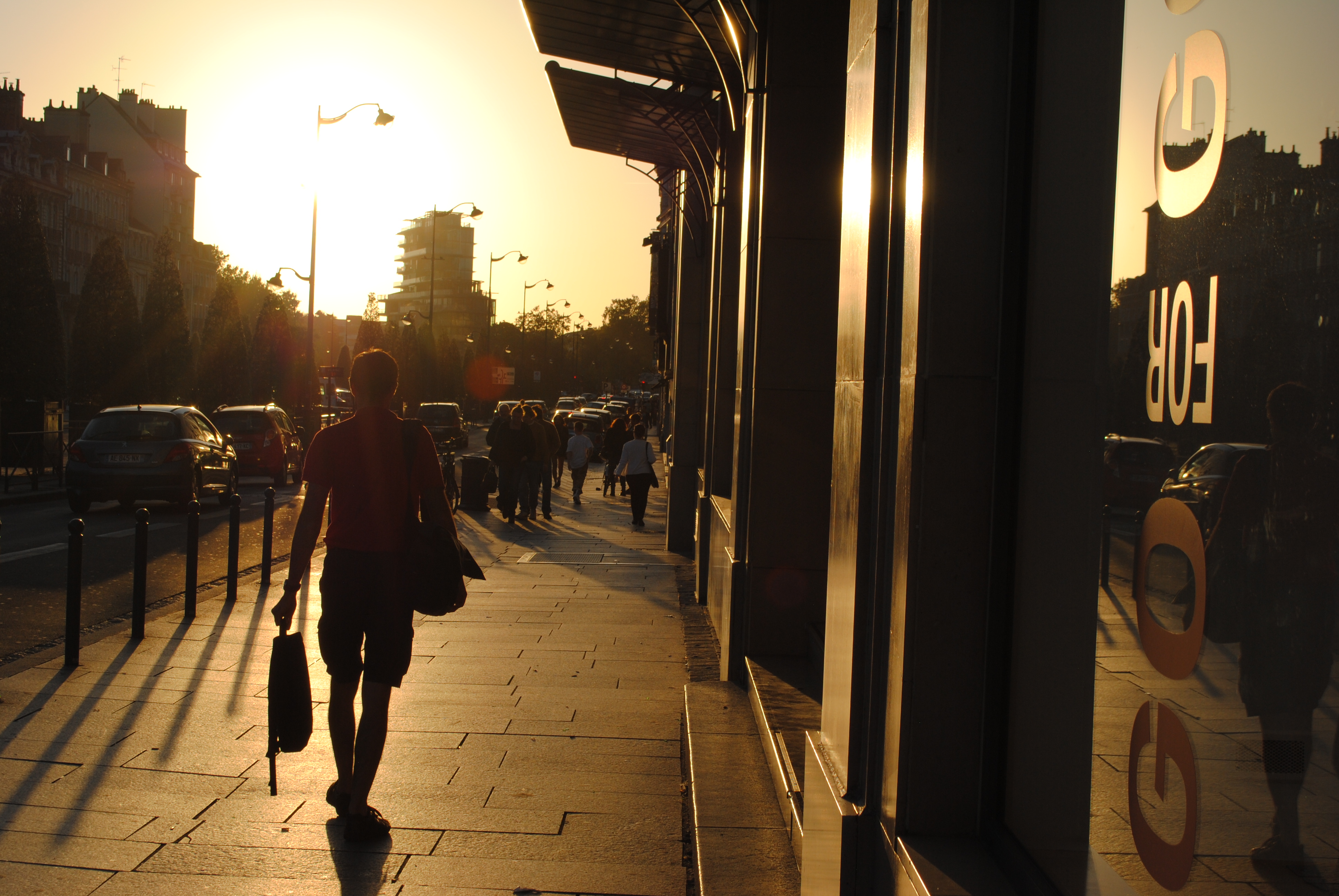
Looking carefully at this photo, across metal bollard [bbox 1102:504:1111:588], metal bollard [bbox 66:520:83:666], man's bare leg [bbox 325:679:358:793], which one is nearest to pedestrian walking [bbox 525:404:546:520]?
metal bollard [bbox 66:520:83:666]

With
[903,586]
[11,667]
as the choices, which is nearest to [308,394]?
[11,667]

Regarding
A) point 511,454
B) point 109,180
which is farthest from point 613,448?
point 109,180

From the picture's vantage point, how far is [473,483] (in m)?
21.4

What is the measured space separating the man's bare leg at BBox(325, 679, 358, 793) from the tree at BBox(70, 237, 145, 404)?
38049 millimetres

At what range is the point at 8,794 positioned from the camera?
4848 millimetres

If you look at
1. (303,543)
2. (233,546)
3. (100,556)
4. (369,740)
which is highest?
(303,543)

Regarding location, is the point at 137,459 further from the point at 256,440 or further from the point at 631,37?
the point at 631,37

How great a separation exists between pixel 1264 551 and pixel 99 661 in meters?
7.67

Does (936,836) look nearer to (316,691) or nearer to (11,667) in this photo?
(316,691)

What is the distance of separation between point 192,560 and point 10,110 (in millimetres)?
67109

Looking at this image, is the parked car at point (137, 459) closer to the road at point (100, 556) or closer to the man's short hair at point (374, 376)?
the road at point (100, 556)

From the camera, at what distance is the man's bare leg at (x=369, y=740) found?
450 centimetres

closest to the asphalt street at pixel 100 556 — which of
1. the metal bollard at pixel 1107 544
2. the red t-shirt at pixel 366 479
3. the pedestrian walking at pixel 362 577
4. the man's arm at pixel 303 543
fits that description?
the man's arm at pixel 303 543

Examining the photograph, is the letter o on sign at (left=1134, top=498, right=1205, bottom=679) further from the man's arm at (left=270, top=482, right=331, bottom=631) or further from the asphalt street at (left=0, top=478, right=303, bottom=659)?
the asphalt street at (left=0, top=478, right=303, bottom=659)
